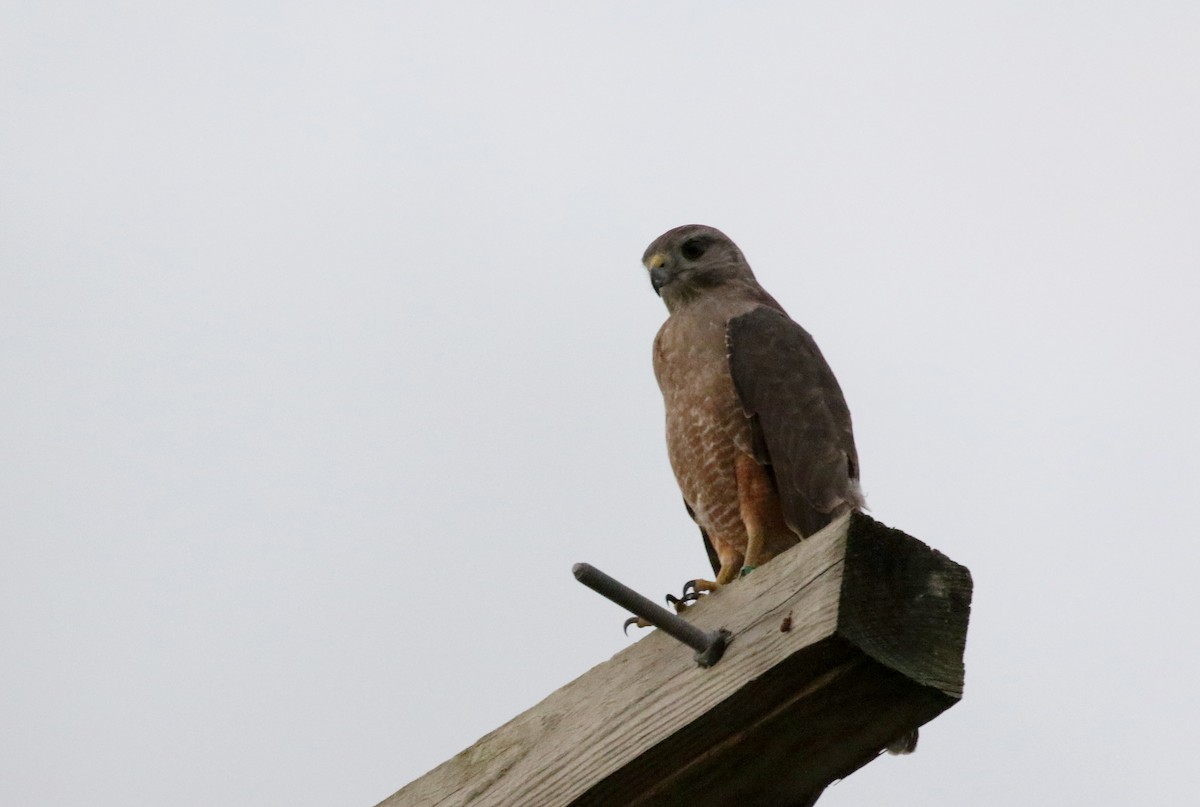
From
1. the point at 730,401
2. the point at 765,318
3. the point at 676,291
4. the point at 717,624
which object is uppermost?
the point at 676,291

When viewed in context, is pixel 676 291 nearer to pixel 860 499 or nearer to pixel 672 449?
pixel 672 449

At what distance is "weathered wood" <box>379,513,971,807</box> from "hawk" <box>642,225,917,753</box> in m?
1.57

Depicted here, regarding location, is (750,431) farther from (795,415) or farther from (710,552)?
(710,552)

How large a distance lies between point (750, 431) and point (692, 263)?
4.31 ft

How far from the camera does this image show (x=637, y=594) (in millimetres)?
2291

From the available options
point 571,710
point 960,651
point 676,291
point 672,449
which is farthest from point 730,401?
point 960,651

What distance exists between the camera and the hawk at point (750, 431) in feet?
13.6

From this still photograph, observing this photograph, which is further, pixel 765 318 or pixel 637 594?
pixel 765 318

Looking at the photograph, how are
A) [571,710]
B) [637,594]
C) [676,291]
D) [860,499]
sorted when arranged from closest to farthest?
[637,594] < [571,710] < [860,499] < [676,291]

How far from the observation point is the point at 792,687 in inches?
84.5

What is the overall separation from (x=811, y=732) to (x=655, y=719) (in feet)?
0.87

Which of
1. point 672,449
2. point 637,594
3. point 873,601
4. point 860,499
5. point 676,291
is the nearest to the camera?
point 873,601

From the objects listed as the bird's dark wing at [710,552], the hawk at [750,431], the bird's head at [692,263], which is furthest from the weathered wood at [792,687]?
the bird's head at [692,263]

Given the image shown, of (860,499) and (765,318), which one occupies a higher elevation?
(765,318)
